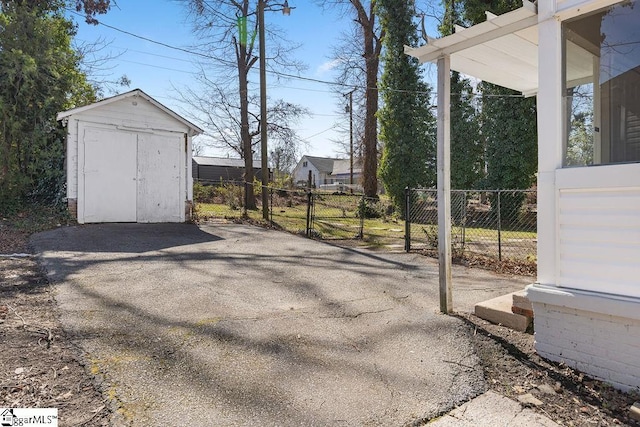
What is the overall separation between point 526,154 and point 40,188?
1490 cm

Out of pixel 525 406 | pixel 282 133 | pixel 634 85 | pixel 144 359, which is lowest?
pixel 525 406

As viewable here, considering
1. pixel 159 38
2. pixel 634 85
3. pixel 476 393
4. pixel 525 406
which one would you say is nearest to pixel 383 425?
pixel 476 393

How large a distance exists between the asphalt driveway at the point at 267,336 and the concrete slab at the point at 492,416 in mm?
78

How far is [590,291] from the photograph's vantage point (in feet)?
9.08

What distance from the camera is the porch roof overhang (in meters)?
3.17

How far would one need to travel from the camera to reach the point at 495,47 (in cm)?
377

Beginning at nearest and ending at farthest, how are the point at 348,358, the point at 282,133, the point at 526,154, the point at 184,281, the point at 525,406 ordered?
the point at 525,406 < the point at 348,358 < the point at 184,281 < the point at 526,154 < the point at 282,133

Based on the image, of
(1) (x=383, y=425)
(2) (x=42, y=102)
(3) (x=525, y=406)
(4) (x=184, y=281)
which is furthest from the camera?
(2) (x=42, y=102)

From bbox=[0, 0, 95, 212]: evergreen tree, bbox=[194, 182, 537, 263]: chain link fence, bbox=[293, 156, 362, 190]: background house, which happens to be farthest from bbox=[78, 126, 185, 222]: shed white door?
bbox=[293, 156, 362, 190]: background house

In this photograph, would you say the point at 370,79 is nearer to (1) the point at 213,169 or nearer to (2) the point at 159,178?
(2) the point at 159,178

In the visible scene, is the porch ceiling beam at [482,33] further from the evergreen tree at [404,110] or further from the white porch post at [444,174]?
the evergreen tree at [404,110]

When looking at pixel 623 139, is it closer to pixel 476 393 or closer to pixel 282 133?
pixel 476 393

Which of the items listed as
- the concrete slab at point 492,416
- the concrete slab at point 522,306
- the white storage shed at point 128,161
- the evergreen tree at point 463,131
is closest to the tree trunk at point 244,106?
the white storage shed at point 128,161

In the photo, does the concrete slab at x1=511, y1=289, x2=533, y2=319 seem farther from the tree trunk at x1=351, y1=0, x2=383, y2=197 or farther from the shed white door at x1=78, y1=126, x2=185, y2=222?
the tree trunk at x1=351, y1=0, x2=383, y2=197
